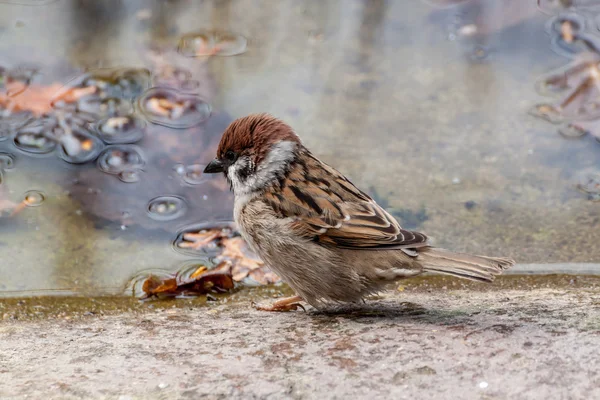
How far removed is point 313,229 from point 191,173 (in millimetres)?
1824

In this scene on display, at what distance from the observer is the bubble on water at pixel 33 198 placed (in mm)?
5020

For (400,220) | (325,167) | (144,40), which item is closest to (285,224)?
(325,167)

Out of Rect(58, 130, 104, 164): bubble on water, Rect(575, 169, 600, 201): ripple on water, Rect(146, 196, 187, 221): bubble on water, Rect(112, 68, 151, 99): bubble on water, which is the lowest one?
Rect(146, 196, 187, 221): bubble on water

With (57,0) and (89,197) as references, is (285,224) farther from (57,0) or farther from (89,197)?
(57,0)

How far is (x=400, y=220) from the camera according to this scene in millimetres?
4934

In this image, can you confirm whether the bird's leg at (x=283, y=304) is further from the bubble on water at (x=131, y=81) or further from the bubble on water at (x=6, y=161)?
the bubble on water at (x=131, y=81)

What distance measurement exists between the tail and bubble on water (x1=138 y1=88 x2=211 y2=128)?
2.68 metres

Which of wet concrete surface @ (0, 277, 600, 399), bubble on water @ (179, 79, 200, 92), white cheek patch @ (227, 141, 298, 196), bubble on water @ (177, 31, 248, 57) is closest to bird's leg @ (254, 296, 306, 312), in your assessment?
wet concrete surface @ (0, 277, 600, 399)

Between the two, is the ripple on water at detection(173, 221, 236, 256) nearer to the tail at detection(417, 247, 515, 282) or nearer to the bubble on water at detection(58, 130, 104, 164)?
the bubble on water at detection(58, 130, 104, 164)

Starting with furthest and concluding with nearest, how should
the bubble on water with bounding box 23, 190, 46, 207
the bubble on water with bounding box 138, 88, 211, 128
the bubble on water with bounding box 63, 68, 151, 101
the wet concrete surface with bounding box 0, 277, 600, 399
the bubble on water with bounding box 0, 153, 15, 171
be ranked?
the bubble on water with bounding box 63, 68, 151, 101 → the bubble on water with bounding box 138, 88, 211, 128 → the bubble on water with bounding box 0, 153, 15, 171 → the bubble on water with bounding box 23, 190, 46, 207 → the wet concrete surface with bounding box 0, 277, 600, 399

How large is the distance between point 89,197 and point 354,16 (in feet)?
10.2

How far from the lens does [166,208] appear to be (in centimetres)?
513

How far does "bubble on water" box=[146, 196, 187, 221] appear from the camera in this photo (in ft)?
16.6

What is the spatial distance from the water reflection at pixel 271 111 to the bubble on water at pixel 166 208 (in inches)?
0.4
